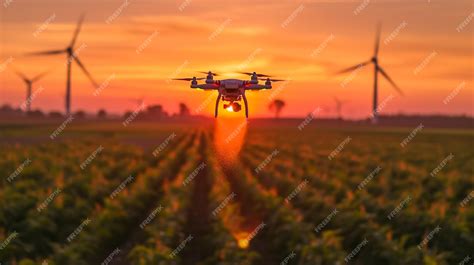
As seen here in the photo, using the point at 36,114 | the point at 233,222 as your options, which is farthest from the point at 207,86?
the point at 36,114

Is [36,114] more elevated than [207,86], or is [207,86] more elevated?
[36,114]

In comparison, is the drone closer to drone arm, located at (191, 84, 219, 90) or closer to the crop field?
drone arm, located at (191, 84, 219, 90)

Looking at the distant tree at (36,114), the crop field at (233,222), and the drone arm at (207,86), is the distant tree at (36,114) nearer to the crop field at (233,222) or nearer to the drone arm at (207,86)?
the crop field at (233,222)

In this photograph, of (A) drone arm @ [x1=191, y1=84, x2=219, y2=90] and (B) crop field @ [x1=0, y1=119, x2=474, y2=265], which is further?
(B) crop field @ [x1=0, y1=119, x2=474, y2=265]

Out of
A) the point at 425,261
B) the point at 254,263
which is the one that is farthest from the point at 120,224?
the point at 425,261

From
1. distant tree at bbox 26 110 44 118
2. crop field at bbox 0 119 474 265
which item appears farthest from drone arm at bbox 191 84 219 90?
distant tree at bbox 26 110 44 118

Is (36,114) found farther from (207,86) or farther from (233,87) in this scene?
(233,87)

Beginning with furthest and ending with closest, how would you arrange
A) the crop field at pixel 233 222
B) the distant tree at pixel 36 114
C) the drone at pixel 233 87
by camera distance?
the distant tree at pixel 36 114, the crop field at pixel 233 222, the drone at pixel 233 87

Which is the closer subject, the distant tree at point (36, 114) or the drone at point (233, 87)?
the drone at point (233, 87)

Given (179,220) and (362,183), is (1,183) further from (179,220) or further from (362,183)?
(362,183)

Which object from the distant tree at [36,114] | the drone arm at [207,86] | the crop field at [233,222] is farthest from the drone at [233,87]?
the distant tree at [36,114]

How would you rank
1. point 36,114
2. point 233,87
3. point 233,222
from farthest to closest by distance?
1. point 36,114
2. point 233,222
3. point 233,87
